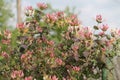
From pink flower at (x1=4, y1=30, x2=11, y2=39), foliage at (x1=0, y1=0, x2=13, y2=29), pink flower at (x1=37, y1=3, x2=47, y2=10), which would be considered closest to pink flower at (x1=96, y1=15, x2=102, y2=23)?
pink flower at (x1=37, y1=3, x2=47, y2=10)

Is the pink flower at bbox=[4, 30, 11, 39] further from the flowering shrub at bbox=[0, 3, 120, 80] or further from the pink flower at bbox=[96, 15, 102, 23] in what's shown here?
the pink flower at bbox=[96, 15, 102, 23]

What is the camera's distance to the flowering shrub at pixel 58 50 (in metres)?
5.99

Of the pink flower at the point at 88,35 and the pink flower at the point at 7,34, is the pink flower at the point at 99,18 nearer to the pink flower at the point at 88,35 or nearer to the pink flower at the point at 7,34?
the pink flower at the point at 88,35

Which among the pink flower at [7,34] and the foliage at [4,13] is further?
the foliage at [4,13]

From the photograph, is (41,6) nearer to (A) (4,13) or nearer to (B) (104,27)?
(B) (104,27)

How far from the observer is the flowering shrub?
19.7 ft

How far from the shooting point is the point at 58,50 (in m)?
6.38

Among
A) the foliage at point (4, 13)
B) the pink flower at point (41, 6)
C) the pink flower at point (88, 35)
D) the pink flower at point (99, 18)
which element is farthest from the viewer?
the foliage at point (4, 13)

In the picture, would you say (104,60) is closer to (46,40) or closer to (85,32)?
(85,32)

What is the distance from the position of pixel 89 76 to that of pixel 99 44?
50 centimetres

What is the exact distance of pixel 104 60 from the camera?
5.96m

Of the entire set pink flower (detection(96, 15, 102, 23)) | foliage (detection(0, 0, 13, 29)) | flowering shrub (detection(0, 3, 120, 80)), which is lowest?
foliage (detection(0, 0, 13, 29))

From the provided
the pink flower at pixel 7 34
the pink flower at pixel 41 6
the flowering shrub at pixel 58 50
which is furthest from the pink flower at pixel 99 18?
the pink flower at pixel 7 34

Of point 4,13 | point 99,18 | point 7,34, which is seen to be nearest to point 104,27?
point 99,18
